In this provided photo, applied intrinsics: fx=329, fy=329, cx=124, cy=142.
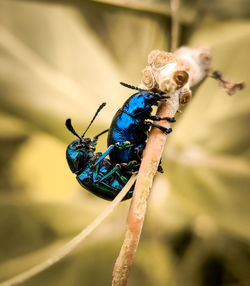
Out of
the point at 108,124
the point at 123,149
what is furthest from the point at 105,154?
the point at 108,124

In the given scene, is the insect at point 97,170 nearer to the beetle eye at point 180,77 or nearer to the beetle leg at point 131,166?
the beetle leg at point 131,166

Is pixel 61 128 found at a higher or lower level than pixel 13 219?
higher

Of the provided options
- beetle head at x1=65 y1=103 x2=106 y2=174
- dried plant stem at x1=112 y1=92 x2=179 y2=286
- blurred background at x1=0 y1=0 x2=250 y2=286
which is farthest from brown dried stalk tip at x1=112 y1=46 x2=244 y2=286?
blurred background at x1=0 y1=0 x2=250 y2=286

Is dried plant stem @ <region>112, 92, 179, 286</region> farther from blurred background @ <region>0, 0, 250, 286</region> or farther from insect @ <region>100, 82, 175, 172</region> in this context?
blurred background @ <region>0, 0, 250, 286</region>

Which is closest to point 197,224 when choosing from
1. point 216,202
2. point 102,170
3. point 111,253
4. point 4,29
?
point 216,202

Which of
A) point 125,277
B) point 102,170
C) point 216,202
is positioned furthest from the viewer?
point 216,202

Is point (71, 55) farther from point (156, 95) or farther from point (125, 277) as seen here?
point (125, 277)

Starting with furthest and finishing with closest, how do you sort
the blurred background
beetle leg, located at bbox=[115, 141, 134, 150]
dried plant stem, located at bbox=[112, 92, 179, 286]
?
the blurred background < beetle leg, located at bbox=[115, 141, 134, 150] < dried plant stem, located at bbox=[112, 92, 179, 286]
